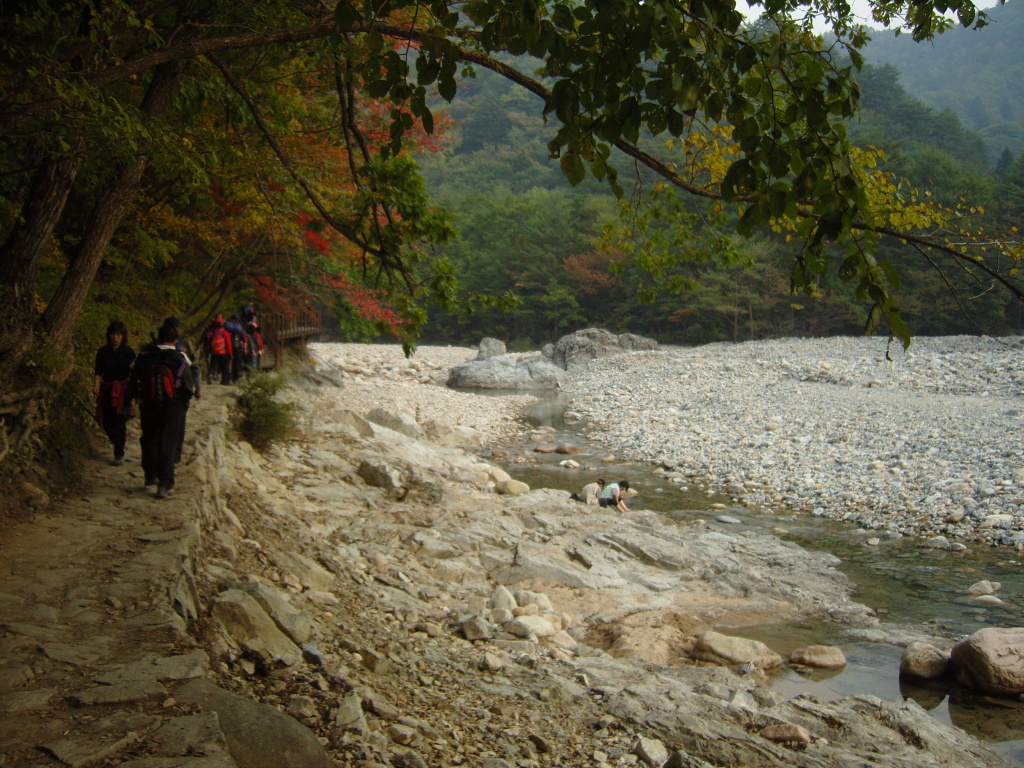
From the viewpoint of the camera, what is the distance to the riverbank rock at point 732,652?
6.45 meters

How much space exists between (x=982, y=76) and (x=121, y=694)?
386ft

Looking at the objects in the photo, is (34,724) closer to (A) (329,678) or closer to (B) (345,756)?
(B) (345,756)

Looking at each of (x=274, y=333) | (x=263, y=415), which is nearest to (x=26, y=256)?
(x=263, y=415)

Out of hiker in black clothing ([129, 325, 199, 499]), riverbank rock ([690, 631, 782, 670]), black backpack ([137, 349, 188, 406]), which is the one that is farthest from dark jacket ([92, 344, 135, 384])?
riverbank rock ([690, 631, 782, 670])

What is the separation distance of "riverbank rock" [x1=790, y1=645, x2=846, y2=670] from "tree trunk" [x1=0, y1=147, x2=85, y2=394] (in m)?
6.62

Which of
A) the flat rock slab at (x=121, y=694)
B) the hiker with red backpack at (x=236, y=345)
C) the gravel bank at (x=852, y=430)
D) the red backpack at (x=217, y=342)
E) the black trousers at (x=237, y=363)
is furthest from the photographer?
the black trousers at (x=237, y=363)

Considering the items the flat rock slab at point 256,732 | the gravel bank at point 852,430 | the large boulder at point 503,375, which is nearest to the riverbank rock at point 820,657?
the gravel bank at point 852,430

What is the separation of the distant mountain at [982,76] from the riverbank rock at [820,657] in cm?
7536

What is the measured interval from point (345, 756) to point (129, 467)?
4.85 metres

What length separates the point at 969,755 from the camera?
4.96 m

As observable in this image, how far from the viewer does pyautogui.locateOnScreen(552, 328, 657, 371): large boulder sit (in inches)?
1396

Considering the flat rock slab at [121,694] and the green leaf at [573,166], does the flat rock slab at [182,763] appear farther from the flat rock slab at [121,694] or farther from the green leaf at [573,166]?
the green leaf at [573,166]

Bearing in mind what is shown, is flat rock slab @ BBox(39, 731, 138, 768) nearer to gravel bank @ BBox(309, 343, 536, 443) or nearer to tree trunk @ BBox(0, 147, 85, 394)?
tree trunk @ BBox(0, 147, 85, 394)

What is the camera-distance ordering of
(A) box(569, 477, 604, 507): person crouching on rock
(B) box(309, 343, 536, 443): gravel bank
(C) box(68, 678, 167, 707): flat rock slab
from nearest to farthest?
(C) box(68, 678, 167, 707): flat rock slab, (A) box(569, 477, 604, 507): person crouching on rock, (B) box(309, 343, 536, 443): gravel bank
